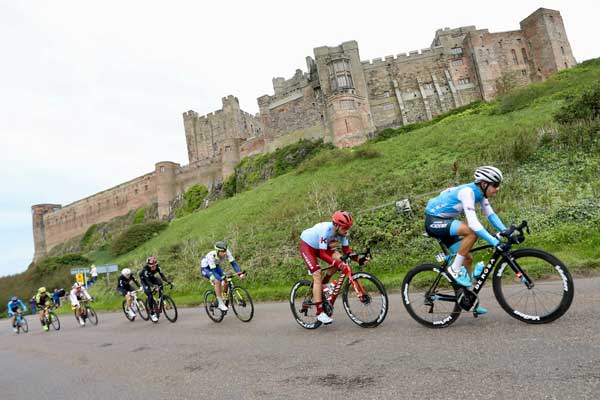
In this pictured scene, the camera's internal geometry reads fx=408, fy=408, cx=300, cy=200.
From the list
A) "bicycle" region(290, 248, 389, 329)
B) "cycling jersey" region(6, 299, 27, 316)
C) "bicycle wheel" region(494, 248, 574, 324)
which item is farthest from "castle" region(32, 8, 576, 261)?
"bicycle wheel" region(494, 248, 574, 324)

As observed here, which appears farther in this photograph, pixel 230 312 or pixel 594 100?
pixel 594 100

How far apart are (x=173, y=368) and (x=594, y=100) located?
64.2 feet

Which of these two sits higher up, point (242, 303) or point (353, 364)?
point (242, 303)

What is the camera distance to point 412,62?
198 ft

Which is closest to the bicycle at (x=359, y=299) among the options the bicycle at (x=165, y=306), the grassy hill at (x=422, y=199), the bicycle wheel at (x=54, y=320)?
the grassy hill at (x=422, y=199)

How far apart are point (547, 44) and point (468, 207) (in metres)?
61.5

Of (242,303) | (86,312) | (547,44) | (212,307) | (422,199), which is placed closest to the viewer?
(242,303)

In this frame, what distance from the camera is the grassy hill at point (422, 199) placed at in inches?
460

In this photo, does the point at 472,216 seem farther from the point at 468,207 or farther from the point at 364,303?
the point at 364,303

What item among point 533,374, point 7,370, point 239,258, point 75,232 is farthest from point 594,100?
point 75,232

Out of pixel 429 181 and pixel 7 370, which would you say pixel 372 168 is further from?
pixel 7 370

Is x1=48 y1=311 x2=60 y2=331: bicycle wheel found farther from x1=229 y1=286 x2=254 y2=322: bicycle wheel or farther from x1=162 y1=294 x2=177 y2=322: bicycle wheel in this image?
x1=229 y1=286 x2=254 y2=322: bicycle wheel

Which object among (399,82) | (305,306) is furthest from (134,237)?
(305,306)

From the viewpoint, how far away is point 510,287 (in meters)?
5.20
